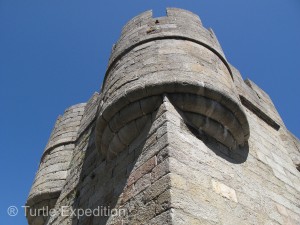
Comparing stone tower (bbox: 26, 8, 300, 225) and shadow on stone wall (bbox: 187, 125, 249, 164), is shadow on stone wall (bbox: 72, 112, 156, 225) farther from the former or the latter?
shadow on stone wall (bbox: 187, 125, 249, 164)

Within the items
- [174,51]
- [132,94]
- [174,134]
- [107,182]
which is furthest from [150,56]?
[107,182]

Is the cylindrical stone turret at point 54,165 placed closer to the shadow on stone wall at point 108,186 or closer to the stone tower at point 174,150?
the stone tower at point 174,150

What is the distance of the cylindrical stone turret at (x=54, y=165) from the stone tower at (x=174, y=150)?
2.2 inches

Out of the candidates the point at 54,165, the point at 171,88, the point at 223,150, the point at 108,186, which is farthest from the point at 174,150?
the point at 54,165

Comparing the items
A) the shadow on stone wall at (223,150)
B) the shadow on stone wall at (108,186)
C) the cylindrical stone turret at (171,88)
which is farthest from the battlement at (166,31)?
the shadow on stone wall at (108,186)

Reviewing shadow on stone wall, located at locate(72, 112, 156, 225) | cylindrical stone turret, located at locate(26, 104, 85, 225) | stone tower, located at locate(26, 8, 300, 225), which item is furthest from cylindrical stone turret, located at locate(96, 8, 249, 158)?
cylindrical stone turret, located at locate(26, 104, 85, 225)

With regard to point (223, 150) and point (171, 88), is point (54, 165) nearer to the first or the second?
point (171, 88)

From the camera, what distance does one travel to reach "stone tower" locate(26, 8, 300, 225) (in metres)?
2.72

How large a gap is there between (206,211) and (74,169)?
352 centimetres

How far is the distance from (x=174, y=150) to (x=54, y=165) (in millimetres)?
3853

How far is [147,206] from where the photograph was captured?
8.57 feet

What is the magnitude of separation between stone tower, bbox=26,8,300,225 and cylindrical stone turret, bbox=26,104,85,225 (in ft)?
0.18

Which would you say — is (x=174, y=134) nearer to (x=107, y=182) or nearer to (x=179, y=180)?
(x=179, y=180)

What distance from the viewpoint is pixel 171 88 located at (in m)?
3.41
